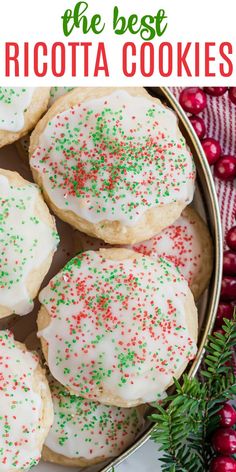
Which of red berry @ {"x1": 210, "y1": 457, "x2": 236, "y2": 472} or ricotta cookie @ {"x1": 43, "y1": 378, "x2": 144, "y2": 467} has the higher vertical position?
ricotta cookie @ {"x1": 43, "y1": 378, "x2": 144, "y2": 467}

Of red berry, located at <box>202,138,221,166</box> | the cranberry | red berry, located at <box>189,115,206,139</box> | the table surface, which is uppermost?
red berry, located at <box>189,115,206,139</box>

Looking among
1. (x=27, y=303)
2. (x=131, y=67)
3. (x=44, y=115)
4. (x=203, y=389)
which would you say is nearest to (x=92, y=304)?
(x=27, y=303)

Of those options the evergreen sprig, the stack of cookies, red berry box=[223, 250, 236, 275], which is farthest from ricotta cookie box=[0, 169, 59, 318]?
red berry box=[223, 250, 236, 275]

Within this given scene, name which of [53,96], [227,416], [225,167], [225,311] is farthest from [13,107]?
[227,416]

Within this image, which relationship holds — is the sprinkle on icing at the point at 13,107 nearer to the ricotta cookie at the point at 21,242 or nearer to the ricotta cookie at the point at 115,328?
the ricotta cookie at the point at 21,242

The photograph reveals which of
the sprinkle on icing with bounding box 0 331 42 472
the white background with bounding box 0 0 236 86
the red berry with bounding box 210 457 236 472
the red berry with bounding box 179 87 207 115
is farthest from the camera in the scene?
the red berry with bounding box 179 87 207 115

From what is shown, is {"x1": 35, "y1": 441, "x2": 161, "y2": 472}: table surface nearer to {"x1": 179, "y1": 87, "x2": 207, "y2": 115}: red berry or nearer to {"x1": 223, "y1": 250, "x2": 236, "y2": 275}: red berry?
{"x1": 223, "y1": 250, "x2": 236, "y2": 275}: red berry

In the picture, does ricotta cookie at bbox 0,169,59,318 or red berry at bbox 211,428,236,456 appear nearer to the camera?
ricotta cookie at bbox 0,169,59,318

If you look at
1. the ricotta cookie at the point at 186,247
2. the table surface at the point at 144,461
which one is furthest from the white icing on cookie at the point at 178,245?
the table surface at the point at 144,461
